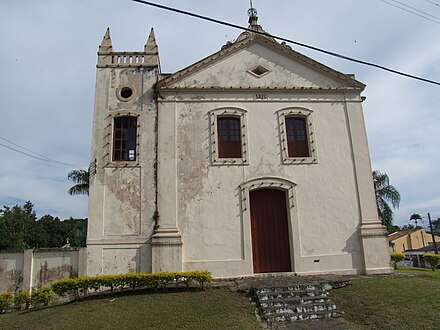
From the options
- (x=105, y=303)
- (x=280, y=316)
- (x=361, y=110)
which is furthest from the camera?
(x=361, y=110)

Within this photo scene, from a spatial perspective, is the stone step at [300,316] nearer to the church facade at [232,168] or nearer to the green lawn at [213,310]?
the green lawn at [213,310]

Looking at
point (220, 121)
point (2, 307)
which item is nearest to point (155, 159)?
point (220, 121)

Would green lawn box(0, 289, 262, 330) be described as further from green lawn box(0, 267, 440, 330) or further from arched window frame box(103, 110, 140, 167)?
arched window frame box(103, 110, 140, 167)

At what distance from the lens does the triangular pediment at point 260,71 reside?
44.0 ft

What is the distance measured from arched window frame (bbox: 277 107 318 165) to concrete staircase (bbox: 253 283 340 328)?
4702 mm

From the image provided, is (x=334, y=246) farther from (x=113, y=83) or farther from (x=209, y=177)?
(x=113, y=83)

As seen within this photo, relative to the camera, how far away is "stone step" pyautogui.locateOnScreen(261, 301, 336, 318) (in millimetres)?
8352

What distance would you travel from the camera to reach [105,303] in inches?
366

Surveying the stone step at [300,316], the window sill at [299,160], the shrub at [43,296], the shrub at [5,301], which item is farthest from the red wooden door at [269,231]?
the shrub at [5,301]

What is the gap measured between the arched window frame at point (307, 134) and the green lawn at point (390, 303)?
14.7ft

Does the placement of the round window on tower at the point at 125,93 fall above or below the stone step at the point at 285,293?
above

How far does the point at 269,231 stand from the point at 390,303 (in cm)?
464

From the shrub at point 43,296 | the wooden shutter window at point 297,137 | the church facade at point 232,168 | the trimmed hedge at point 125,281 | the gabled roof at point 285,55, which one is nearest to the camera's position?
the trimmed hedge at point 125,281

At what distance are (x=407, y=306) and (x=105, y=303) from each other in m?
7.61
